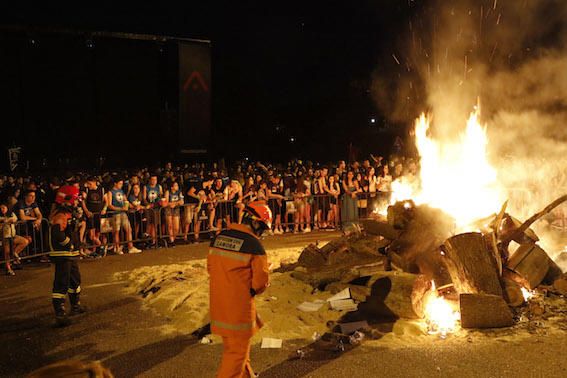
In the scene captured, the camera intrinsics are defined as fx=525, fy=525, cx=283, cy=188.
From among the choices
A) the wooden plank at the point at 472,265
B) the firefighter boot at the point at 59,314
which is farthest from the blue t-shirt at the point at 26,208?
the wooden plank at the point at 472,265

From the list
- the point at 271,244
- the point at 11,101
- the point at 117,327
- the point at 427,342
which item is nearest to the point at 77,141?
the point at 11,101

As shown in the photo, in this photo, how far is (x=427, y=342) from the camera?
6680 millimetres

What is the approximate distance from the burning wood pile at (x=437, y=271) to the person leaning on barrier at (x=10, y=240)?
605cm

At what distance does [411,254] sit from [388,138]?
42713 millimetres

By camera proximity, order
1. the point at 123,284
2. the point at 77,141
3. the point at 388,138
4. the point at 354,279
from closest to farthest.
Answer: the point at 354,279 < the point at 123,284 < the point at 77,141 < the point at 388,138

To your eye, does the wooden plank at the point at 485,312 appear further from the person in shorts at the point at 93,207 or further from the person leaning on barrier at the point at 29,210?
the person leaning on barrier at the point at 29,210

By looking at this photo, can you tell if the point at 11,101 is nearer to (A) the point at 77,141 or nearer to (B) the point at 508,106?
(A) the point at 77,141

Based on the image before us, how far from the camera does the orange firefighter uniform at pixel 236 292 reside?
4883mm

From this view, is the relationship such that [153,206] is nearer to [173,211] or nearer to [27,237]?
[173,211]

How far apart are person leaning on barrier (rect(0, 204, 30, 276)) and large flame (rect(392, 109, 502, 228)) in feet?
27.6

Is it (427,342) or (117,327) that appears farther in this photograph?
(117,327)

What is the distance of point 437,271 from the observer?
326 inches

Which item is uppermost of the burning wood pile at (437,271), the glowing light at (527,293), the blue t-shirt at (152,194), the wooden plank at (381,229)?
the blue t-shirt at (152,194)

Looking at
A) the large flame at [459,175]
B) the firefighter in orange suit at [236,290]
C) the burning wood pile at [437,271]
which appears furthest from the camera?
the large flame at [459,175]
